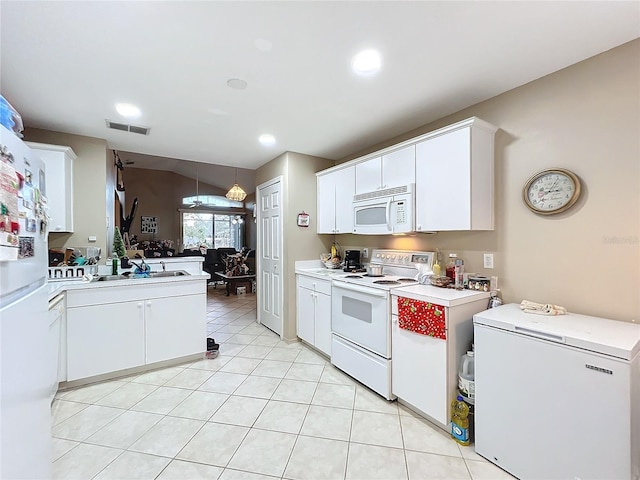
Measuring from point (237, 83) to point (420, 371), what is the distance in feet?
8.01

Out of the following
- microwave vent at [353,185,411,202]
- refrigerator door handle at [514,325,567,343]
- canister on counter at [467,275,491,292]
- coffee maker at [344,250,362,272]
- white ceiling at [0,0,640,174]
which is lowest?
refrigerator door handle at [514,325,567,343]

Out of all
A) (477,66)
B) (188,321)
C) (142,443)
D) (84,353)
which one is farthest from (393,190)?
(84,353)

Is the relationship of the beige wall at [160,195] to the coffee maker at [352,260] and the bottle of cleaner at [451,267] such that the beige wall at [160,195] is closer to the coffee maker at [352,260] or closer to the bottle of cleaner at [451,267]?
the coffee maker at [352,260]

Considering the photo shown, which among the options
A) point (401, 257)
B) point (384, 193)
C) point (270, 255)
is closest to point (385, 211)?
point (384, 193)

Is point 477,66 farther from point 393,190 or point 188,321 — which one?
point 188,321

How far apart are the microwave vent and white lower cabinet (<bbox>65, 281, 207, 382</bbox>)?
1925 millimetres

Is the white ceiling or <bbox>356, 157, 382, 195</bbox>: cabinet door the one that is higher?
the white ceiling

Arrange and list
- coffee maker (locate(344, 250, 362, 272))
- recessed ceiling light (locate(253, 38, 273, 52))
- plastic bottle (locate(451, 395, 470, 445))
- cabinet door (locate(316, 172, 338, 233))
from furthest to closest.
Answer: cabinet door (locate(316, 172, 338, 233)), coffee maker (locate(344, 250, 362, 272)), plastic bottle (locate(451, 395, 470, 445)), recessed ceiling light (locate(253, 38, 273, 52))

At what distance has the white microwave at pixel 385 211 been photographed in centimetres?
251

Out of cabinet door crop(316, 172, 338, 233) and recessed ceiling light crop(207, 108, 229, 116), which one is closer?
recessed ceiling light crop(207, 108, 229, 116)

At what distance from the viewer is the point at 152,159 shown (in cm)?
766

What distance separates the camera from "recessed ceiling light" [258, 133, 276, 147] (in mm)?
3068

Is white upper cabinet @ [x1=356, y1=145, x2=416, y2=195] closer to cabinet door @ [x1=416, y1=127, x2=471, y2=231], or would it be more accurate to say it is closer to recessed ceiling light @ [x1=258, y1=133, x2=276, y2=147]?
cabinet door @ [x1=416, y1=127, x2=471, y2=231]

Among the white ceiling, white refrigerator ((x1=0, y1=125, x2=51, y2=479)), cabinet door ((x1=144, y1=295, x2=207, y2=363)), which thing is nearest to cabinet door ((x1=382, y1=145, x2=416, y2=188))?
the white ceiling
